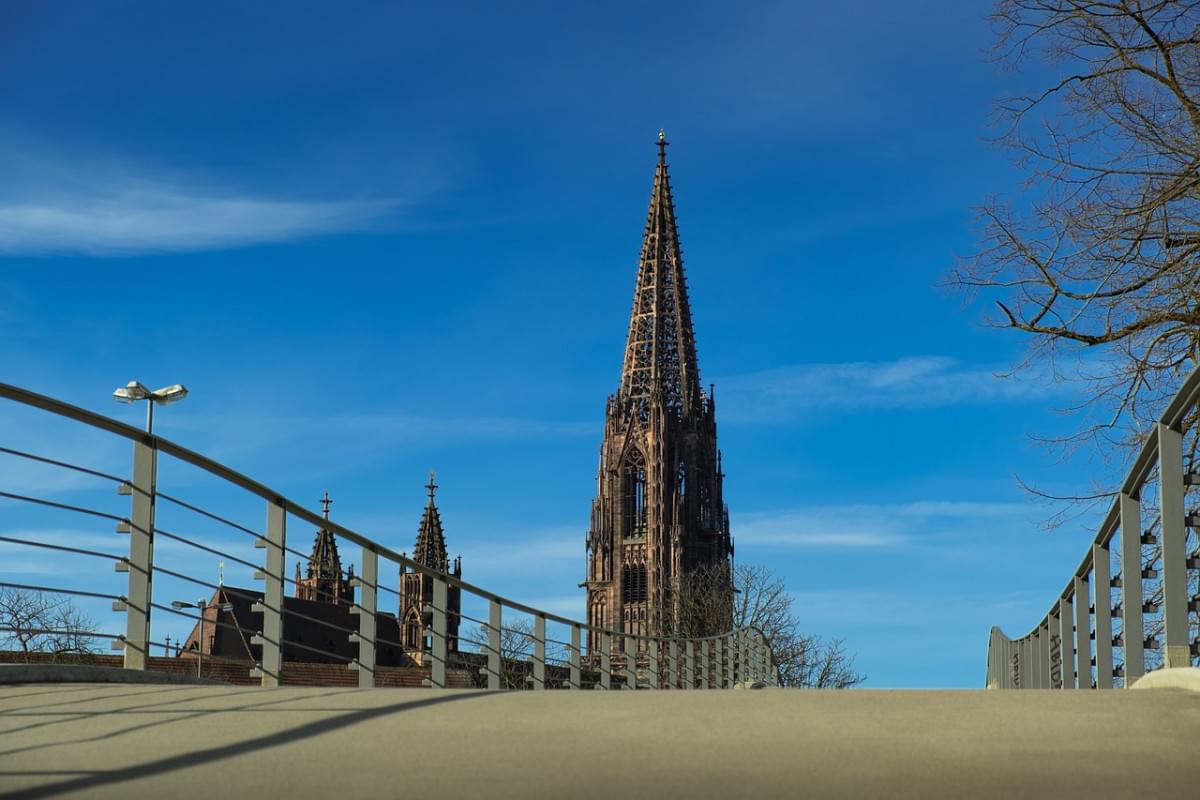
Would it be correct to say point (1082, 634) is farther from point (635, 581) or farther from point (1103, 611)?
point (635, 581)

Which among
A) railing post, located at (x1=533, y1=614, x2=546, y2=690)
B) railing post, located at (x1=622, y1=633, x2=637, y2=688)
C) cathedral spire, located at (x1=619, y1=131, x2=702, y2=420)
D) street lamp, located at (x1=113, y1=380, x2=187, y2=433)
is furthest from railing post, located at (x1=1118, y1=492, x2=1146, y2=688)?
cathedral spire, located at (x1=619, y1=131, x2=702, y2=420)

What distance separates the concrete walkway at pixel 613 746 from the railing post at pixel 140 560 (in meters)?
1.49

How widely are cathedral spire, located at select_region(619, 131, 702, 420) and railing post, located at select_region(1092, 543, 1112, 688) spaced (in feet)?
346

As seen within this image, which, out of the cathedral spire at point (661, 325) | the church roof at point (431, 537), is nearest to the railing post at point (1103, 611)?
the church roof at point (431, 537)

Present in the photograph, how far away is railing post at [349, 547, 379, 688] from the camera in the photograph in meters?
9.26

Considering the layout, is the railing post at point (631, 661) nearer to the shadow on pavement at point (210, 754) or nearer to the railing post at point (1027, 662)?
the railing post at point (1027, 662)

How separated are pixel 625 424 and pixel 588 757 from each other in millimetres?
107745

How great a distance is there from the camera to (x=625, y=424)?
112 m

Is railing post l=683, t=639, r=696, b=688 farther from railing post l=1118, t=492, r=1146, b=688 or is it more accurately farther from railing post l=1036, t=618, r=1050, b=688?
railing post l=1118, t=492, r=1146, b=688

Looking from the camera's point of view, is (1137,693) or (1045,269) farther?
(1045,269)

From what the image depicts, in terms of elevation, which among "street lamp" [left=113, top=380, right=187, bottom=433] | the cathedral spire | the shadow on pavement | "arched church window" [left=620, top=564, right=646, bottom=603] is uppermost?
the cathedral spire

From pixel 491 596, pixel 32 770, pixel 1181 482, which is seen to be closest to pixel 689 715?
pixel 32 770

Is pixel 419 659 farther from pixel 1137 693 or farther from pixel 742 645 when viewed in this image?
pixel 1137 693

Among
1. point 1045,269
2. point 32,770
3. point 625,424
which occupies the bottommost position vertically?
point 32,770
